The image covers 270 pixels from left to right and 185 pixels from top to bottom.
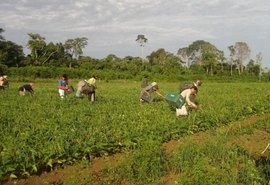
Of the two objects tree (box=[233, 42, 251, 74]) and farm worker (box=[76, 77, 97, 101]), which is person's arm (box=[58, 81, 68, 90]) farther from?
tree (box=[233, 42, 251, 74])

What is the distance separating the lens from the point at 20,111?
41.9ft

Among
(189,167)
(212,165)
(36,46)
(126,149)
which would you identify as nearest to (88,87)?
(126,149)

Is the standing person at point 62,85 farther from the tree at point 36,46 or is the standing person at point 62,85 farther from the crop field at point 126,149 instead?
the tree at point 36,46

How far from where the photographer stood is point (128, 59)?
2970 inches

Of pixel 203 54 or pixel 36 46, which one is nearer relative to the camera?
pixel 36 46

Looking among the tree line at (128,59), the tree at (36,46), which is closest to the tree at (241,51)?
the tree line at (128,59)

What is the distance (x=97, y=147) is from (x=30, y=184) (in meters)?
1.84

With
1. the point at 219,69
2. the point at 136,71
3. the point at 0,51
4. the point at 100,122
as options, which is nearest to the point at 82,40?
the point at 136,71

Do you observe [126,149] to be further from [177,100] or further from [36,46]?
[36,46]

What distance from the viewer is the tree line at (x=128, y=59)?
58875 mm

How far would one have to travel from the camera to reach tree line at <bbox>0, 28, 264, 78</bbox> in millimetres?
58875

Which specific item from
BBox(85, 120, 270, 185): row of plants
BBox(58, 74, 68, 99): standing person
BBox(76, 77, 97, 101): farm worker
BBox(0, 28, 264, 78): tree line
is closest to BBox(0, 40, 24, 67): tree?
BBox(0, 28, 264, 78): tree line

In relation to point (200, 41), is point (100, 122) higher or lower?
lower

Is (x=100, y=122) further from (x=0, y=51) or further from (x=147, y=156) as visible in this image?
(x=0, y=51)
